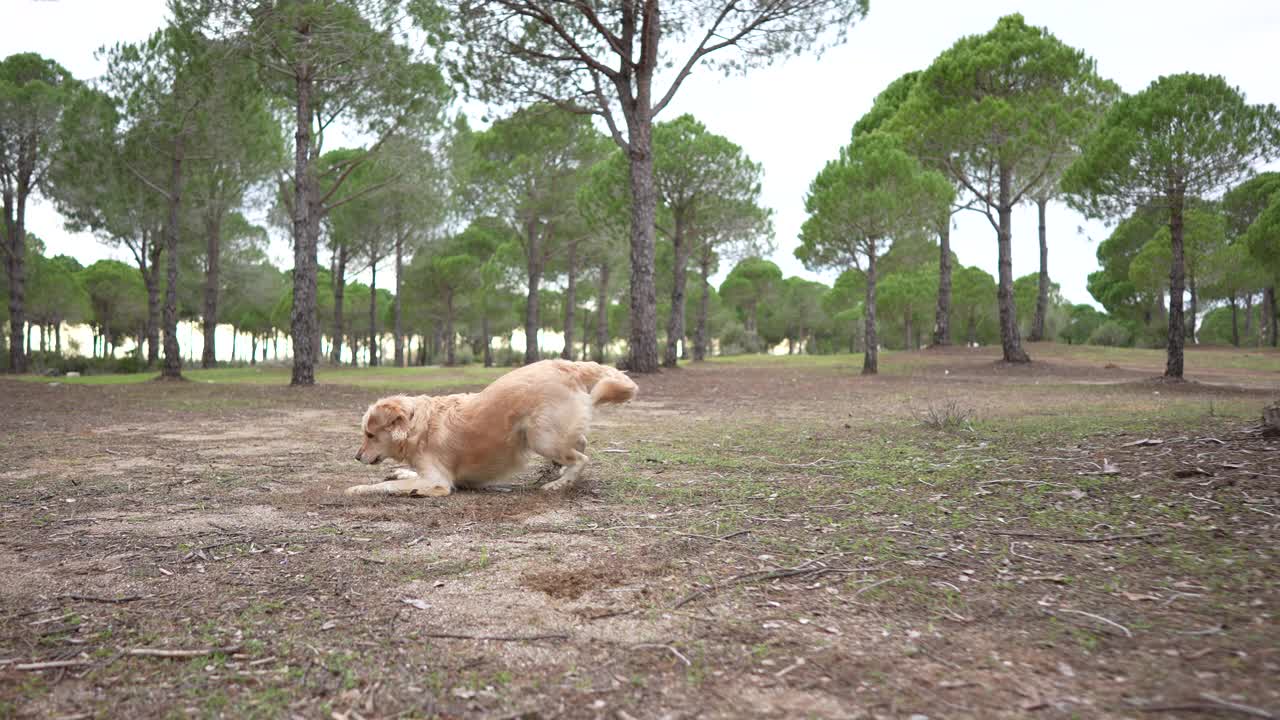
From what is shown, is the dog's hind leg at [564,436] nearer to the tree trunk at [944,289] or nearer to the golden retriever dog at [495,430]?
the golden retriever dog at [495,430]

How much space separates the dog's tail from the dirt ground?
0.65 meters

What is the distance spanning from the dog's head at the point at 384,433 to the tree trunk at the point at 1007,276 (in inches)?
893

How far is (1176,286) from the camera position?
15281 mm

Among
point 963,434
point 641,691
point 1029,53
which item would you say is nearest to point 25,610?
point 641,691

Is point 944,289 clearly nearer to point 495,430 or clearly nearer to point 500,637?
point 495,430

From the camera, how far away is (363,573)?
304cm

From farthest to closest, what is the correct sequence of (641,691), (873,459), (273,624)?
(873,459) < (273,624) < (641,691)

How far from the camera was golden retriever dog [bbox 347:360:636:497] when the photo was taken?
4730mm

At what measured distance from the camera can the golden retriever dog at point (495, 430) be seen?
473 centimetres

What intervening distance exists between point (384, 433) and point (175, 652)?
272 centimetres

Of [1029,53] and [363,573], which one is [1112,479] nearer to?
[363,573]

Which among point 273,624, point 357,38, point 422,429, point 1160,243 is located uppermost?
point 357,38

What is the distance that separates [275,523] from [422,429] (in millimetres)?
1229

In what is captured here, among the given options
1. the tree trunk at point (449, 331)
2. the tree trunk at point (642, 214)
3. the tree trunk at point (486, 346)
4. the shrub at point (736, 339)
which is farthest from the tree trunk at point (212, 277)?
the shrub at point (736, 339)
